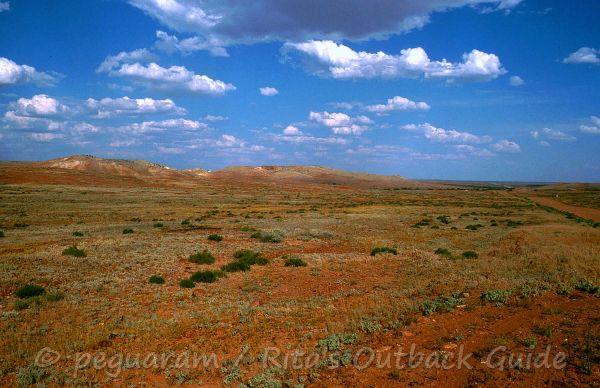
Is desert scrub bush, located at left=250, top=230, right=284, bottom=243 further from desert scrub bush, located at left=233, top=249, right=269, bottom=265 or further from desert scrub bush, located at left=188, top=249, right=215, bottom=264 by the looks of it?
desert scrub bush, located at left=188, top=249, right=215, bottom=264

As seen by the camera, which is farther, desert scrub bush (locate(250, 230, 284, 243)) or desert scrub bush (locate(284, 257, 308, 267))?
desert scrub bush (locate(250, 230, 284, 243))

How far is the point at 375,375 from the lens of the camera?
815 centimetres

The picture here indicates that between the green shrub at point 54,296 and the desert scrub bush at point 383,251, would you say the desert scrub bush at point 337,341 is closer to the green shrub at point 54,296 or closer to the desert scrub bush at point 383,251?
the green shrub at point 54,296

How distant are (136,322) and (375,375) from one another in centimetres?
732

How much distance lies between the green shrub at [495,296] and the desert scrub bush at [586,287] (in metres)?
2.08

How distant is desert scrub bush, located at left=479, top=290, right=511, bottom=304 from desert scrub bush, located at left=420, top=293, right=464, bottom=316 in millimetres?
688

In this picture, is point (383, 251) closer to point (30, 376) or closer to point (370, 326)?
point (370, 326)

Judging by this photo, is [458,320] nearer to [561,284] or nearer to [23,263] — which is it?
[561,284]

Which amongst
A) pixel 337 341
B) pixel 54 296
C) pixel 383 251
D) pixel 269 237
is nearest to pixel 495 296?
pixel 337 341

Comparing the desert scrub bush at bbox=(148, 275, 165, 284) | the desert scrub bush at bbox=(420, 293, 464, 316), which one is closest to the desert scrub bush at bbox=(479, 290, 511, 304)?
the desert scrub bush at bbox=(420, 293, 464, 316)

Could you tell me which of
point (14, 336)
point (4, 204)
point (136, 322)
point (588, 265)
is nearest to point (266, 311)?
point (136, 322)

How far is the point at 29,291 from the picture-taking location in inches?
531

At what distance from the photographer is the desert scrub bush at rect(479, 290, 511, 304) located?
11531mm

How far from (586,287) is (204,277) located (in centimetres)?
1384
